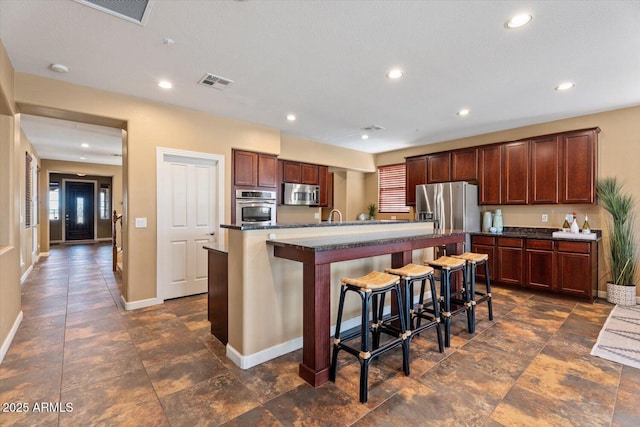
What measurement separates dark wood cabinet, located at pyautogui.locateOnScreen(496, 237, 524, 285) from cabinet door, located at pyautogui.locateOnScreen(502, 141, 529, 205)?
713 millimetres

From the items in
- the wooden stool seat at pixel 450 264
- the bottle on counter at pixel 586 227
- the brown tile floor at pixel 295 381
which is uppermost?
the bottle on counter at pixel 586 227

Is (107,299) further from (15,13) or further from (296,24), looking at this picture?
(296,24)

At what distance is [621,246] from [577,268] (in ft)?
1.92

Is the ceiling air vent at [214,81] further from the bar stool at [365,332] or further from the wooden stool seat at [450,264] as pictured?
the wooden stool seat at [450,264]

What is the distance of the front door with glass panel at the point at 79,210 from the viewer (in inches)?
424

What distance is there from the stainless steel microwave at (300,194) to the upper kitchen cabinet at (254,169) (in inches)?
26.1

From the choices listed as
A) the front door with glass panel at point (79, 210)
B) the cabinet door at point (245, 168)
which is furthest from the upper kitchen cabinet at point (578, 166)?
the front door with glass panel at point (79, 210)

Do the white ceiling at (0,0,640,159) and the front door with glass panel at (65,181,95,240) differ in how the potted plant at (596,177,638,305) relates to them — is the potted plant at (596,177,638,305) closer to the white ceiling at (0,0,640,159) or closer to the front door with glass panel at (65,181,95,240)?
the white ceiling at (0,0,640,159)

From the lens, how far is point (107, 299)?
4199 millimetres

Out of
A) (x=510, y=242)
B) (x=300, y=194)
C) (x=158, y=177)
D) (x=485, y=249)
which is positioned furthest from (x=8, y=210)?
(x=510, y=242)

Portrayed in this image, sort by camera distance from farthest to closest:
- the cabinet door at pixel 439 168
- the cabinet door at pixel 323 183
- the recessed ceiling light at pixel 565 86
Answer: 1. the cabinet door at pixel 323 183
2. the cabinet door at pixel 439 168
3. the recessed ceiling light at pixel 565 86

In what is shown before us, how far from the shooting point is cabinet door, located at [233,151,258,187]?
4748mm

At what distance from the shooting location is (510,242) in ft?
15.7

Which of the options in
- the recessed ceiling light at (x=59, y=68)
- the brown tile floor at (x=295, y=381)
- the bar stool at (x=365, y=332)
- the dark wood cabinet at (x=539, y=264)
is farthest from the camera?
the dark wood cabinet at (x=539, y=264)
